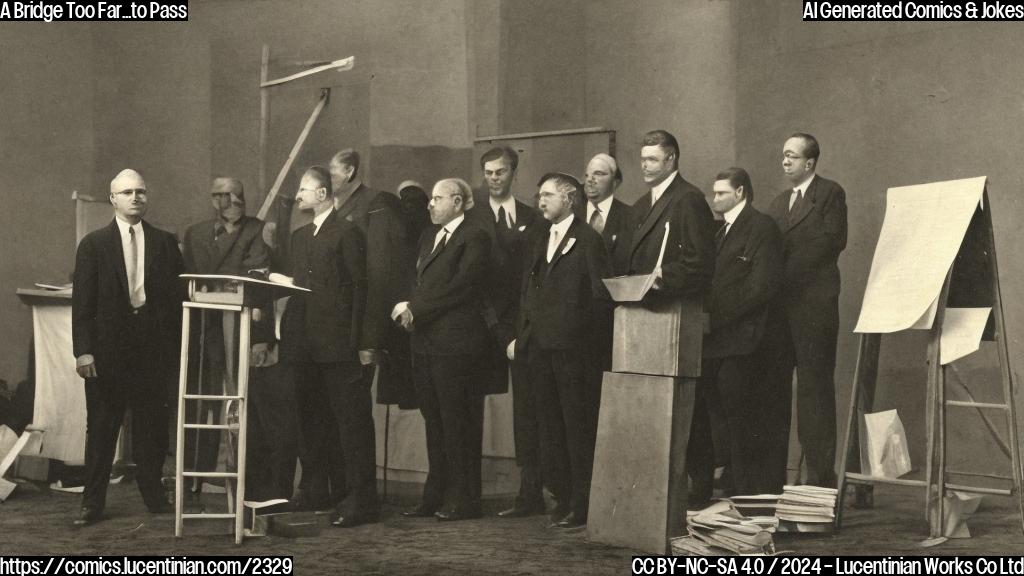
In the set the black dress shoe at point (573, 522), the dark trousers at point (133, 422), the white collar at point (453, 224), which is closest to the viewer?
the black dress shoe at point (573, 522)

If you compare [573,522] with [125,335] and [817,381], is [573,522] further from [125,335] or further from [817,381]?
[125,335]

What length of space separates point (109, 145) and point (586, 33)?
11.3ft

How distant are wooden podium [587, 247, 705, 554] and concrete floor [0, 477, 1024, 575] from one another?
149mm

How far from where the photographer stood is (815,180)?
5.58 metres

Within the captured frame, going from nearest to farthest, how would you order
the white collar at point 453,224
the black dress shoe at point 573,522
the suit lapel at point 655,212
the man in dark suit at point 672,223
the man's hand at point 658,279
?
the man's hand at point 658,279 < the man in dark suit at point 672,223 < the suit lapel at point 655,212 < the black dress shoe at point 573,522 < the white collar at point 453,224

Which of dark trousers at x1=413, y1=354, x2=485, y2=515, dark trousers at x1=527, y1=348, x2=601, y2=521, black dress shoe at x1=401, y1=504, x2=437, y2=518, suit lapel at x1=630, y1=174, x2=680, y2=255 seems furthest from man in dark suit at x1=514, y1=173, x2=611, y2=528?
black dress shoe at x1=401, y1=504, x2=437, y2=518

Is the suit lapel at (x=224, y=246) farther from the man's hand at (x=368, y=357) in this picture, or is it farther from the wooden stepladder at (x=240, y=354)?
the wooden stepladder at (x=240, y=354)

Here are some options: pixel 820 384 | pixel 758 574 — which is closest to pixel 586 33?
pixel 820 384

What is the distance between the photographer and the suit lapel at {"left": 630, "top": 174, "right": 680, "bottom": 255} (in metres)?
4.94

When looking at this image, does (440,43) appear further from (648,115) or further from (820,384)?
(820,384)

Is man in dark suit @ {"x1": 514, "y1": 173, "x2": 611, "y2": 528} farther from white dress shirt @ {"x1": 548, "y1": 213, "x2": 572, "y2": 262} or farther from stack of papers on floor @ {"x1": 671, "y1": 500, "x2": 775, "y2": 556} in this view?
stack of papers on floor @ {"x1": 671, "y1": 500, "x2": 775, "y2": 556}

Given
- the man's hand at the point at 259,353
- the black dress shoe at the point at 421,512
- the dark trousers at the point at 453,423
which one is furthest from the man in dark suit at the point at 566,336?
the man's hand at the point at 259,353

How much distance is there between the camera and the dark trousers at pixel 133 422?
5.54m

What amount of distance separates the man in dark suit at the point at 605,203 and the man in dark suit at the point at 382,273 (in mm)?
964
